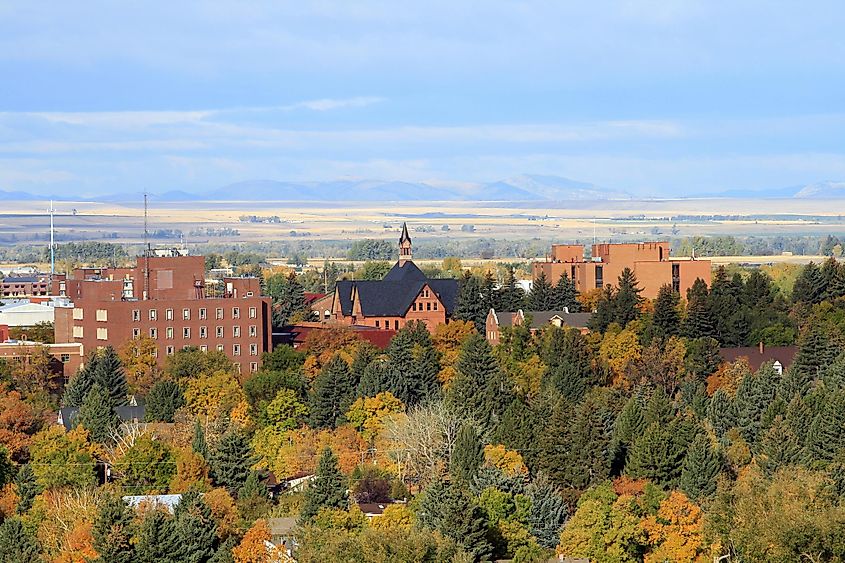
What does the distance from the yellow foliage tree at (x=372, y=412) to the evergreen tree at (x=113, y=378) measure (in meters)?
11.9

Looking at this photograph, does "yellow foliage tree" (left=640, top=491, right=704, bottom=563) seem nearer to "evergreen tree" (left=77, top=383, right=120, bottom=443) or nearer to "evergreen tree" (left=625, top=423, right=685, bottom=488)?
"evergreen tree" (left=625, top=423, right=685, bottom=488)

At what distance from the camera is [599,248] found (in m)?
145

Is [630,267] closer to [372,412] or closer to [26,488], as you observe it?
[372,412]

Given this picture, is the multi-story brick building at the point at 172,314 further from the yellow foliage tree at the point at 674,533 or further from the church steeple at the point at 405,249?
the yellow foliage tree at the point at 674,533

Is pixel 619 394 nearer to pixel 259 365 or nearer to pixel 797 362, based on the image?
pixel 797 362

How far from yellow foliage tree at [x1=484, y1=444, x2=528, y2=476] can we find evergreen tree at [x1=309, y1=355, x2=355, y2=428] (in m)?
12.9

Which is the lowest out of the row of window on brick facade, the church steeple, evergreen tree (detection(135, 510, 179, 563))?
evergreen tree (detection(135, 510, 179, 563))

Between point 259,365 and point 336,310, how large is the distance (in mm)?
23591

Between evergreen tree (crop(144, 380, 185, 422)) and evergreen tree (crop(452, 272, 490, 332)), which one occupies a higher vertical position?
evergreen tree (crop(452, 272, 490, 332))

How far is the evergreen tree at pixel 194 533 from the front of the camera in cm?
5688

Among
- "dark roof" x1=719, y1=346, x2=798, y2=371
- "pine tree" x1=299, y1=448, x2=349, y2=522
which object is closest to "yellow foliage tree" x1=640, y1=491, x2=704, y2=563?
"pine tree" x1=299, y1=448, x2=349, y2=522

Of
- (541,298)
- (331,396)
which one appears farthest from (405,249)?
(331,396)

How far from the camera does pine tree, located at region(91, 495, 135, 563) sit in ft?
184

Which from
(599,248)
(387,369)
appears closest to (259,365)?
(387,369)
